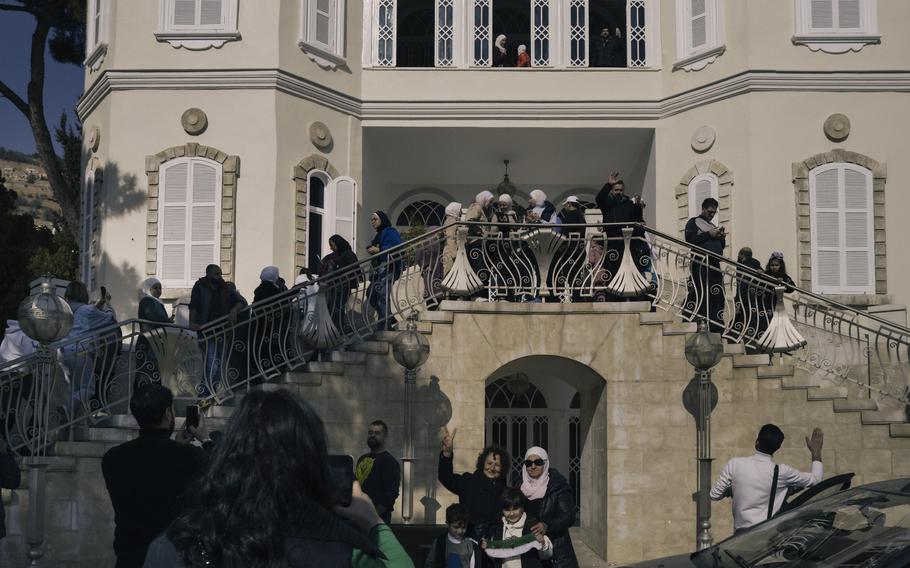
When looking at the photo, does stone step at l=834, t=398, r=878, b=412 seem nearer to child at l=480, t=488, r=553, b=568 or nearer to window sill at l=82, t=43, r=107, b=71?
child at l=480, t=488, r=553, b=568

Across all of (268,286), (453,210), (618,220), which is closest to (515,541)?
(268,286)

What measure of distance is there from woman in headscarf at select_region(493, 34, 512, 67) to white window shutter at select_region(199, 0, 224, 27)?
454 cm

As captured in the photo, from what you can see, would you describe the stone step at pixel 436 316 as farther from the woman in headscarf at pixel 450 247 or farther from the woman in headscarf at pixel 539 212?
the woman in headscarf at pixel 539 212

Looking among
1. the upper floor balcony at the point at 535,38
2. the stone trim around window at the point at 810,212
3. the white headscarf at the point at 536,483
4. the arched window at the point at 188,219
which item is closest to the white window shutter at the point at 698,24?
the upper floor balcony at the point at 535,38

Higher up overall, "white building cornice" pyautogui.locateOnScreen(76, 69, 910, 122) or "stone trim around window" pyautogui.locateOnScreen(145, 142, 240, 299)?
"white building cornice" pyautogui.locateOnScreen(76, 69, 910, 122)

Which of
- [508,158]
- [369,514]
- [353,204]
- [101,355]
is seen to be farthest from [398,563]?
[508,158]

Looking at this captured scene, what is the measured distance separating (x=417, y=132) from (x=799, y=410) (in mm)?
8337

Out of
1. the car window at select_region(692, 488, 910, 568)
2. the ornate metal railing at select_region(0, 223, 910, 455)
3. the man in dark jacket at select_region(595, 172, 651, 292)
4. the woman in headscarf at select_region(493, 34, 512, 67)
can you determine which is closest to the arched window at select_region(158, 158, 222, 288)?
the ornate metal railing at select_region(0, 223, 910, 455)

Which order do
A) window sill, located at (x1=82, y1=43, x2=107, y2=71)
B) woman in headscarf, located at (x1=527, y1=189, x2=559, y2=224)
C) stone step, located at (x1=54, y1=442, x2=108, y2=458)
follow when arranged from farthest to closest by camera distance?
window sill, located at (x1=82, y1=43, x2=107, y2=71)
woman in headscarf, located at (x1=527, y1=189, x2=559, y2=224)
stone step, located at (x1=54, y1=442, x2=108, y2=458)

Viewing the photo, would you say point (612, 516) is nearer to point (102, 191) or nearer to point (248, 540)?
point (102, 191)

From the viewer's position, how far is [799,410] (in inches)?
575

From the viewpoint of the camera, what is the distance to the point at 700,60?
1914 cm

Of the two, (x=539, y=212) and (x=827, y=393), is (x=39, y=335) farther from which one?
(x=827, y=393)

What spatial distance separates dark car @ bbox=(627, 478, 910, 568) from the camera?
633cm
